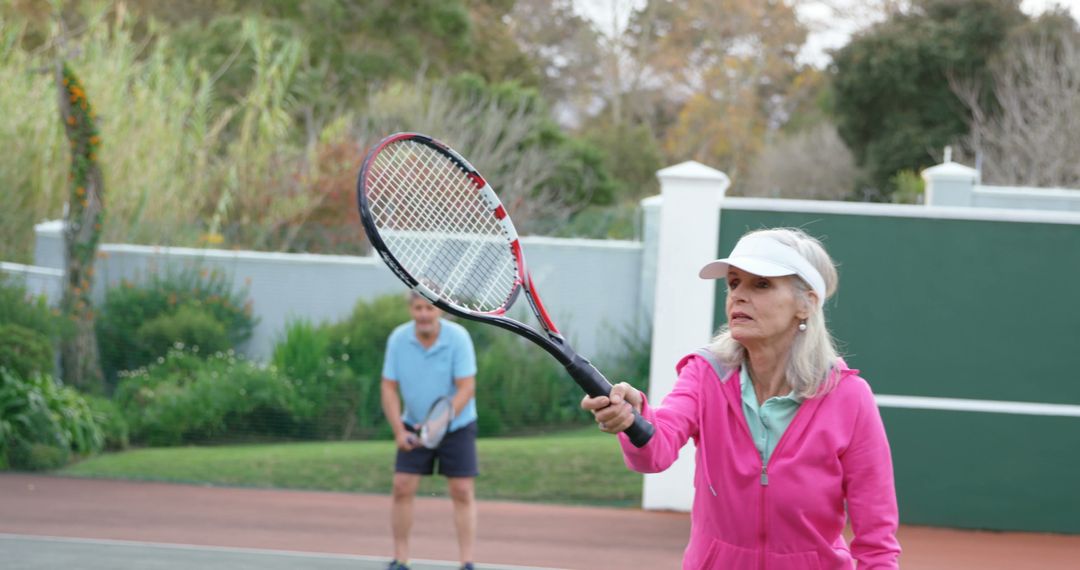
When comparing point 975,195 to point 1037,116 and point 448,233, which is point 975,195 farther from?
point 448,233

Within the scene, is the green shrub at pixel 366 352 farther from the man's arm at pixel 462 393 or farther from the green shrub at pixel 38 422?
the man's arm at pixel 462 393

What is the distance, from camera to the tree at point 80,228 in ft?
41.3

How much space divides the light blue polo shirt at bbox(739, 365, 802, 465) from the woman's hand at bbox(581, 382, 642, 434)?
33 centimetres

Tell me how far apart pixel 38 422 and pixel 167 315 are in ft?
7.56

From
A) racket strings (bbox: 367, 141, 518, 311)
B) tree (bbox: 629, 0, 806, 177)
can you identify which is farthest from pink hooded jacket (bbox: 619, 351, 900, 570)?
tree (bbox: 629, 0, 806, 177)

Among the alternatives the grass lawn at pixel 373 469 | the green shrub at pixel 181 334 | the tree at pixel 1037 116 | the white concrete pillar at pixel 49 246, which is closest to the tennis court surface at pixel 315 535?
the grass lawn at pixel 373 469

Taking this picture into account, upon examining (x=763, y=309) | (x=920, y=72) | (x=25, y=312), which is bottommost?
(x=25, y=312)

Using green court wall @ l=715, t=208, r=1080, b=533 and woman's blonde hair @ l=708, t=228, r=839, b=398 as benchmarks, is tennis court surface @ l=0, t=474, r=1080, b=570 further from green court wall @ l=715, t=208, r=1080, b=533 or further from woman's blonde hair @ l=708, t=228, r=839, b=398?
woman's blonde hair @ l=708, t=228, r=839, b=398

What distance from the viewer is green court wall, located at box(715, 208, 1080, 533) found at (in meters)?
9.47

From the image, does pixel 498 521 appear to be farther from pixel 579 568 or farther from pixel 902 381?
pixel 902 381

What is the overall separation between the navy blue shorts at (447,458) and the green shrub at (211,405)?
5.12 metres

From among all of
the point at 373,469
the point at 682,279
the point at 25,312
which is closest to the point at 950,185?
the point at 682,279

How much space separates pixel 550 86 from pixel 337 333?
3724 centimetres

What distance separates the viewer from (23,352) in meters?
11.3
